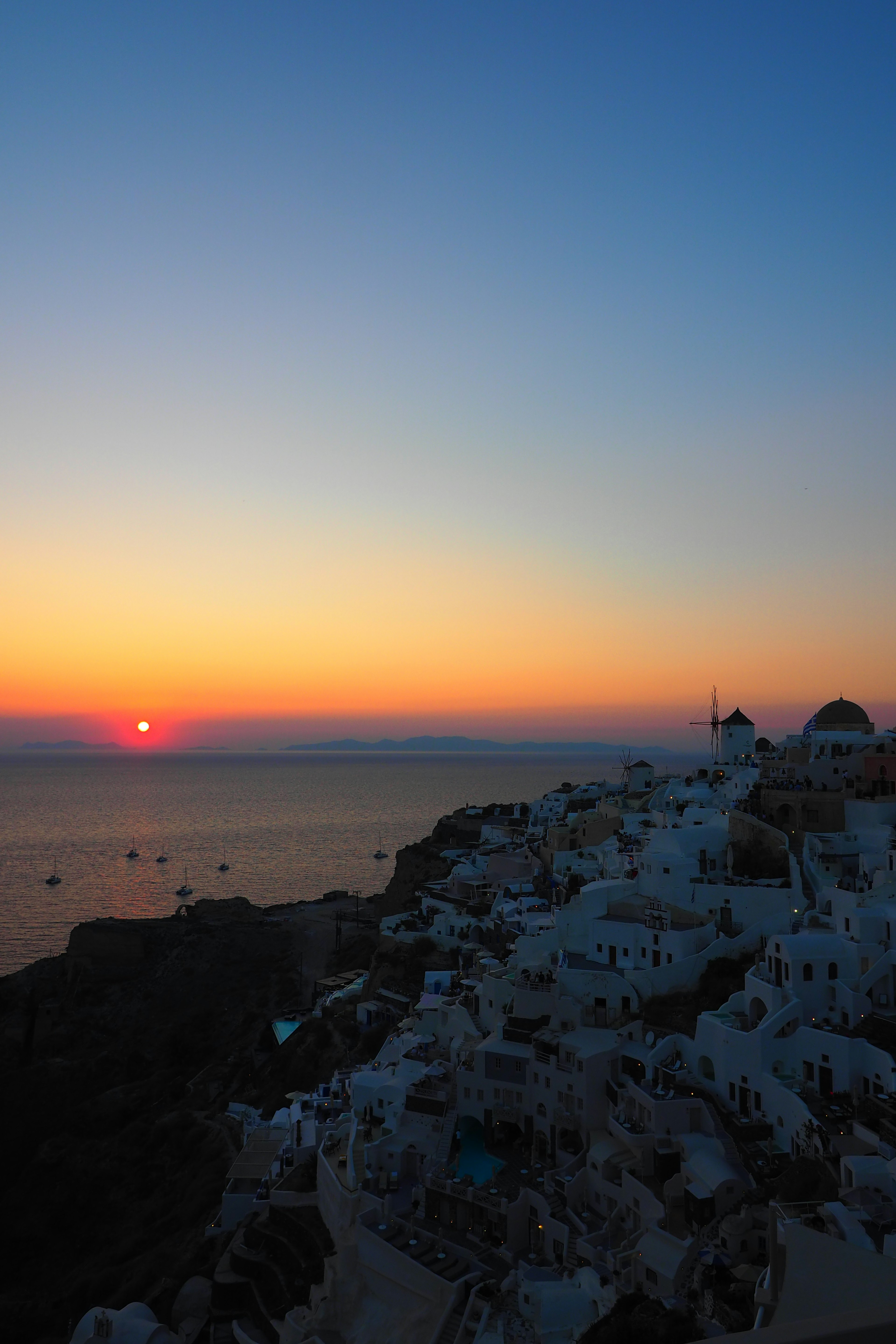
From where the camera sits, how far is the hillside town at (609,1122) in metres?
16.6

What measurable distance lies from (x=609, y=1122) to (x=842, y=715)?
26.5 meters

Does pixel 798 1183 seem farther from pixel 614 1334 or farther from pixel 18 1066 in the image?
pixel 18 1066

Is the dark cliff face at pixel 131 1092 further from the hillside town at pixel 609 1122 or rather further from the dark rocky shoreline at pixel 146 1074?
the hillside town at pixel 609 1122

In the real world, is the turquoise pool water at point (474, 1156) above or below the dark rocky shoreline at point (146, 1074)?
above

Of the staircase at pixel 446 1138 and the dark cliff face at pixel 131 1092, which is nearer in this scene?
the staircase at pixel 446 1138

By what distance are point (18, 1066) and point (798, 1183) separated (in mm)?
34540

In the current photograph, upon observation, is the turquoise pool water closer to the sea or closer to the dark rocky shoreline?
the dark rocky shoreline

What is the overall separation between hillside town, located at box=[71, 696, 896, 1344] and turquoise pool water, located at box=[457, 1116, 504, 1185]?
0.25 ft

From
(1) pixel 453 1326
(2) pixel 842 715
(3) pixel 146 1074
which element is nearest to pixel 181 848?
(3) pixel 146 1074

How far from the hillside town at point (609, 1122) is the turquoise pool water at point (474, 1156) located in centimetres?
8

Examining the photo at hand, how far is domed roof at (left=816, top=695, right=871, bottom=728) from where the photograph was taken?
4188 cm

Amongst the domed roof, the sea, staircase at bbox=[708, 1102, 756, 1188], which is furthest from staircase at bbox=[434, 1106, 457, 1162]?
the sea

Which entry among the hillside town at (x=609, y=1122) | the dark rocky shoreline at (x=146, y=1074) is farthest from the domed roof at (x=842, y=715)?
the dark rocky shoreline at (x=146, y=1074)

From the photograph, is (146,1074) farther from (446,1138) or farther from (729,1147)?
(729,1147)
